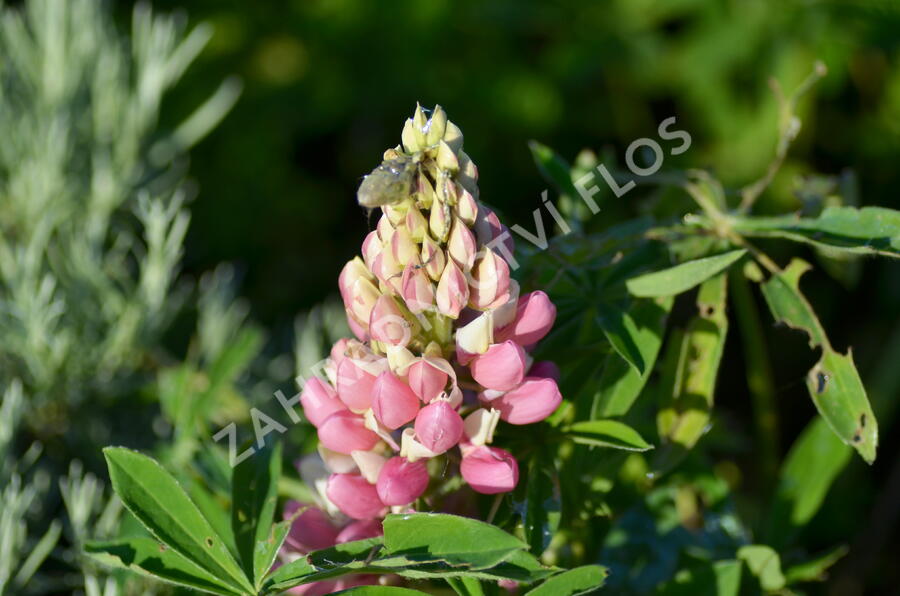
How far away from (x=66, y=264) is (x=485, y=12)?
109cm

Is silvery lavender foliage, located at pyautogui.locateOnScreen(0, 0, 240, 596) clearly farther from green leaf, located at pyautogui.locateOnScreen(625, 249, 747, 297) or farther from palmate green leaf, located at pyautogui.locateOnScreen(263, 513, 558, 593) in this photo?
green leaf, located at pyautogui.locateOnScreen(625, 249, 747, 297)

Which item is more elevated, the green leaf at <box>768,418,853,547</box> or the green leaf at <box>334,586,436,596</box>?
the green leaf at <box>334,586,436,596</box>

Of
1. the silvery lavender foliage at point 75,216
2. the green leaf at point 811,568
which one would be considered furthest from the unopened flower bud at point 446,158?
the silvery lavender foliage at point 75,216

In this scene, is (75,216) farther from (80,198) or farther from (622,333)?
(622,333)

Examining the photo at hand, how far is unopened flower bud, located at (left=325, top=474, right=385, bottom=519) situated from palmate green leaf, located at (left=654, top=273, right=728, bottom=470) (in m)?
0.30

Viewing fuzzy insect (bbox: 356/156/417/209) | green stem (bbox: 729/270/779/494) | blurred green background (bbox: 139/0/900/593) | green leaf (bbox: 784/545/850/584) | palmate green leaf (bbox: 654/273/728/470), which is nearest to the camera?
fuzzy insect (bbox: 356/156/417/209)

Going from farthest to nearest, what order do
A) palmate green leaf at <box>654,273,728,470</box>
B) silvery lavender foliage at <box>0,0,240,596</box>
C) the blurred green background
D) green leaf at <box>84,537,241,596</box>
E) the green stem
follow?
the blurred green background → silvery lavender foliage at <box>0,0,240,596</box> → the green stem → palmate green leaf at <box>654,273,728,470</box> → green leaf at <box>84,537,241,596</box>

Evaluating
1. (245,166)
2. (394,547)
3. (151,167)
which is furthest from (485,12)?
(394,547)

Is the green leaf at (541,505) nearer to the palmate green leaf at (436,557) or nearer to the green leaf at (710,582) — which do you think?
the palmate green leaf at (436,557)

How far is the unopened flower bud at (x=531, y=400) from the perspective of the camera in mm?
816

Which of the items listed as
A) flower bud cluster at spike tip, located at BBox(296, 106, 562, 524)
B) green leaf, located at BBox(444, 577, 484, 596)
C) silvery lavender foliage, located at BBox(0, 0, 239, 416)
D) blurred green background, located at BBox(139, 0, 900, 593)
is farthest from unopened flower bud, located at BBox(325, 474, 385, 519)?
blurred green background, located at BBox(139, 0, 900, 593)

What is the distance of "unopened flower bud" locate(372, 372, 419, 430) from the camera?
785 millimetres

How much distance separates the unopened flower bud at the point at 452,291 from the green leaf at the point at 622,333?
0.53ft

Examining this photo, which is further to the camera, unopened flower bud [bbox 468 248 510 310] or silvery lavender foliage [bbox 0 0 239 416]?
silvery lavender foliage [bbox 0 0 239 416]
